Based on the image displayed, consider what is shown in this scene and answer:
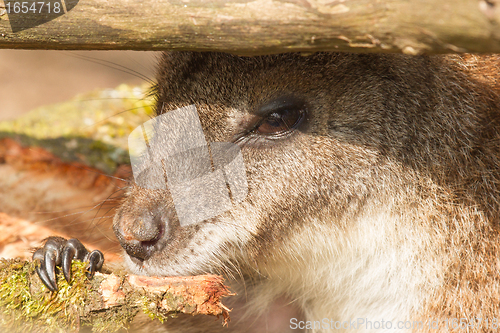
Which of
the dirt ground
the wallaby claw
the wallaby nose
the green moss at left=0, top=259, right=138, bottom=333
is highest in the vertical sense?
the wallaby nose

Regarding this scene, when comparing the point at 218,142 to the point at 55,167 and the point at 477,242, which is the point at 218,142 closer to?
the point at 477,242

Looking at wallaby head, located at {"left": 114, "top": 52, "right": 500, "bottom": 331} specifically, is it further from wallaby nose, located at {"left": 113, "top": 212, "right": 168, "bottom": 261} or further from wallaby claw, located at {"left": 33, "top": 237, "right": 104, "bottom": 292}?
wallaby claw, located at {"left": 33, "top": 237, "right": 104, "bottom": 292}

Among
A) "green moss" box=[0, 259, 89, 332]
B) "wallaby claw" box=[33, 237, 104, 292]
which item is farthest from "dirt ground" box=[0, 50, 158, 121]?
"green moss" box=[0, 259, 89, 332]

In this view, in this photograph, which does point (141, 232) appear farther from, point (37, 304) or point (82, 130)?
point (82, 130)

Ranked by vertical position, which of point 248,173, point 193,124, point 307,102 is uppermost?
point 307,102

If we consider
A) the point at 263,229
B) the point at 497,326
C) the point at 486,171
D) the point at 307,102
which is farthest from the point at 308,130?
the point at 497,326
